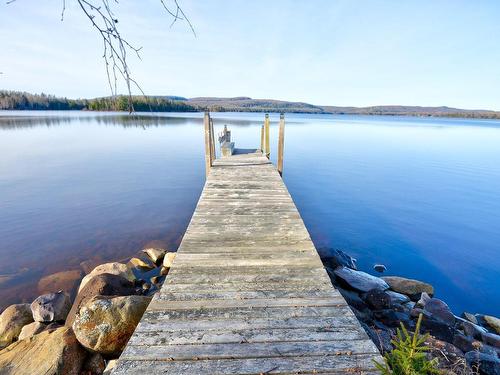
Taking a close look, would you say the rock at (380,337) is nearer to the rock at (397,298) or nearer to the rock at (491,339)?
the rock at (397,298)

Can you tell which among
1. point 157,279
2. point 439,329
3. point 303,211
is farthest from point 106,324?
point 303,211

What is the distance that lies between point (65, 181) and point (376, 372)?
1820 cm

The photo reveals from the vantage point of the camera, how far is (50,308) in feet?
16.3

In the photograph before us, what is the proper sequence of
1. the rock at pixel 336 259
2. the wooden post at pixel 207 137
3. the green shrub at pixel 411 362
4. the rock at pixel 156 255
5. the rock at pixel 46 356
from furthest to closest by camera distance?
the wooden post at pixel 207 137 < the rock at pixel 156 255 < the rock at pixel 336 259 < the rock at pixel 46 356 < the green shrub at pixel 411 362

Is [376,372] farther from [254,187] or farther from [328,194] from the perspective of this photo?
[328,194]

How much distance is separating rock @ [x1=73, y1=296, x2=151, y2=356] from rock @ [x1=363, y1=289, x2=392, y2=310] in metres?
4.67

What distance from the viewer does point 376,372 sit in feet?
7.56

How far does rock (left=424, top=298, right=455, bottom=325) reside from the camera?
5370 millimetres

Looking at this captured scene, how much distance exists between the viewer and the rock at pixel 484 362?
3.95 meters

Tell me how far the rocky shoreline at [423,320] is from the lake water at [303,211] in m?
1.16

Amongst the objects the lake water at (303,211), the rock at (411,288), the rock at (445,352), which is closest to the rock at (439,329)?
the rock at (445,352)

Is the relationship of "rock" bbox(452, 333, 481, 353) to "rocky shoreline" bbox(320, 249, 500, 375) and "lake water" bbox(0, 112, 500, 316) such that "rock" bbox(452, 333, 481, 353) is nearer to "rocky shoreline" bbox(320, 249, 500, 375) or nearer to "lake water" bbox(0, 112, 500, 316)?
"rocky shoreline" bbox(320, 249, 500, 375)

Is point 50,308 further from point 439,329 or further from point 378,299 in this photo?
point 439,329

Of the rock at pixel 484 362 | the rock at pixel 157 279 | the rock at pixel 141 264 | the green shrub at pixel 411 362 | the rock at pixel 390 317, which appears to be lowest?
the rock at pixel 141 264
